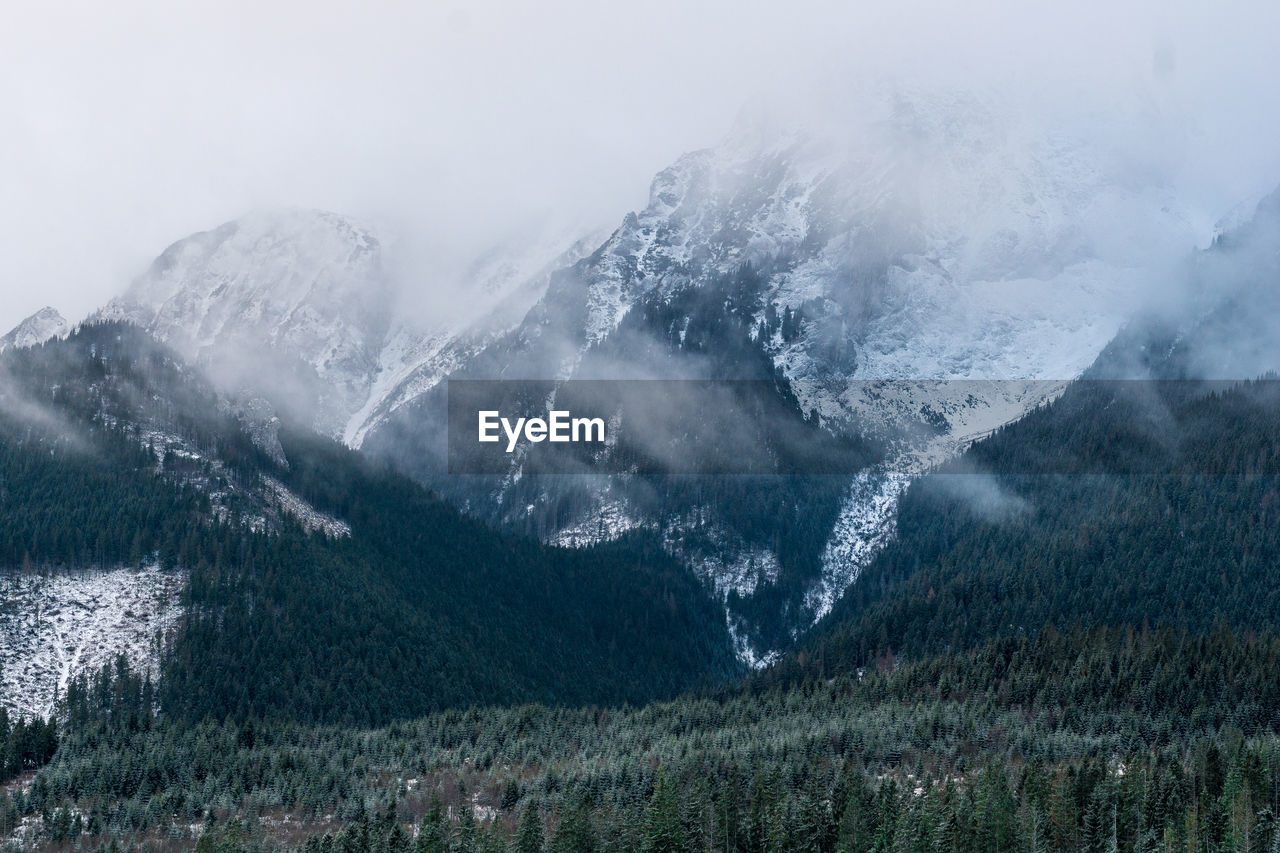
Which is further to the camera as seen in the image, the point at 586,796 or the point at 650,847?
the point at 586,796

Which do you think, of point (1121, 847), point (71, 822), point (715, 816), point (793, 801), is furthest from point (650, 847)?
point (71, 822)

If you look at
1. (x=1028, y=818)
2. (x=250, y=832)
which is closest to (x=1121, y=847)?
(x=1028, y=818)

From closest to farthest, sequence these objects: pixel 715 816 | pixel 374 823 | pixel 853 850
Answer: pixel 853 850
pixel 715 816
pixel 374 823

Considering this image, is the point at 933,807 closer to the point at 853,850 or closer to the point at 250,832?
the point at 853,850

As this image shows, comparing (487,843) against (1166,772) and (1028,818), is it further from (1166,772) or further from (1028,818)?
(1166,772)

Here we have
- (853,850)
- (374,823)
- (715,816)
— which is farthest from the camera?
(374,823)

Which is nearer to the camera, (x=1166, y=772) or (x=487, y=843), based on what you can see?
(x=487, y=843)

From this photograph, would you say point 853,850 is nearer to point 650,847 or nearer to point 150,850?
point 650,847
